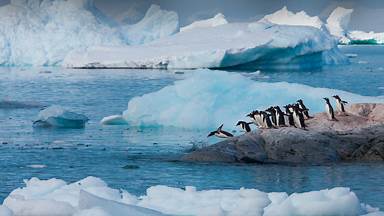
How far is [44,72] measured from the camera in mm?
60219

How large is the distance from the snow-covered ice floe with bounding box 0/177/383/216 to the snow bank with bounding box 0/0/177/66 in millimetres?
49124

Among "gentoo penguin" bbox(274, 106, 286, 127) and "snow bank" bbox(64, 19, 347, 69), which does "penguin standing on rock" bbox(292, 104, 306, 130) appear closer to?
"gentoo penguin" bbox(274, 106, 286, 127)

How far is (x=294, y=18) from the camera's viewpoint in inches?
4333

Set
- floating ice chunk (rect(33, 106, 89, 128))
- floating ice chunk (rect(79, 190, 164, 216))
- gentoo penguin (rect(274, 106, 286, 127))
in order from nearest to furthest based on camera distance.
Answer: floating ice chunk (rect(79, 190, 164, 216))
gentoo penguin (rect(274, 106, 286, 127))
floating ice chunk (rect(33, 106, 89, 128))

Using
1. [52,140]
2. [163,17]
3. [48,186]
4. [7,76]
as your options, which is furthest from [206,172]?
[163,17]

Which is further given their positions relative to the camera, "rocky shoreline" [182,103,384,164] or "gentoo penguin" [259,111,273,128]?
"gentoo penguin" [259,111,273,128]

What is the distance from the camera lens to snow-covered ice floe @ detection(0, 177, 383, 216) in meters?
9.84

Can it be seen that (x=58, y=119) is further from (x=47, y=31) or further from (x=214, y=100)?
(x=47, y=31)

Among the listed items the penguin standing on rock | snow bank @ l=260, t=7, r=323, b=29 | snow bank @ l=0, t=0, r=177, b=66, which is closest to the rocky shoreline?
the penguin standing on rock

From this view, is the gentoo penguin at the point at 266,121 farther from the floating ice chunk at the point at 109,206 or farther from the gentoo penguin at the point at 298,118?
the floating ice chunk at the point at 109,206

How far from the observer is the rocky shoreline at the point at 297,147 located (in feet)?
54.6

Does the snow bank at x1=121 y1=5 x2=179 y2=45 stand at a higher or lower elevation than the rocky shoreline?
higher

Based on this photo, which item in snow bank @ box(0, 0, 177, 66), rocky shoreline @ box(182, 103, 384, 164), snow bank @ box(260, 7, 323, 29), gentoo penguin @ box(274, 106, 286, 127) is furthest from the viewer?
snow bank @ box(260, 7, 323, 29)

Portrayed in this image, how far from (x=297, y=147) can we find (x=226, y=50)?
30.9 meters
